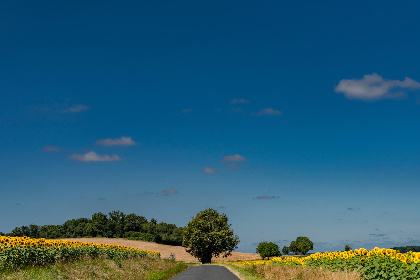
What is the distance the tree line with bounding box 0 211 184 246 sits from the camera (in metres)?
140

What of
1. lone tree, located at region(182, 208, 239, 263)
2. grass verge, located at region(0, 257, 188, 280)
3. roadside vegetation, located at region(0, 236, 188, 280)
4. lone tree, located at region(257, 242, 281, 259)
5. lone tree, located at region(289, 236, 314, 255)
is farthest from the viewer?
lone tree, located at region(289, 236, 314, 255)

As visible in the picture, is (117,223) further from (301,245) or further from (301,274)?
(301,274)

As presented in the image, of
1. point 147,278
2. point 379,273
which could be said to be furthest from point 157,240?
point 379,273

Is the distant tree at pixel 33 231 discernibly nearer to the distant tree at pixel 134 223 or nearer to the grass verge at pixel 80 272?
the distant tree at pixel 134 223

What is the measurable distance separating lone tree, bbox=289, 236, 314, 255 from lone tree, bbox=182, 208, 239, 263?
44.8 m

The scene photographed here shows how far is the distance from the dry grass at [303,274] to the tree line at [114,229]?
11739cm

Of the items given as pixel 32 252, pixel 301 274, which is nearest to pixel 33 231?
pixel 32 252

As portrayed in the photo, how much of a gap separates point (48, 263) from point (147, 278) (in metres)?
5.98

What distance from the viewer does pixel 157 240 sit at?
140125 mm

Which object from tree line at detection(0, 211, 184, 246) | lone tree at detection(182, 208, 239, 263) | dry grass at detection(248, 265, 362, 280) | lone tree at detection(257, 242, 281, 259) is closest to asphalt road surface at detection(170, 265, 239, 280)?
dry grass at detection(248, 265, 362, 280)

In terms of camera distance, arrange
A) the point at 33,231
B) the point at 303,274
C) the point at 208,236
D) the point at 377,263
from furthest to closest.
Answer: the point at 33,231 < the point at 208,236 < the point at 303,274 < the point at 377,263

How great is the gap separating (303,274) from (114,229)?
474 ft

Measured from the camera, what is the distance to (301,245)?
119062 millimetres

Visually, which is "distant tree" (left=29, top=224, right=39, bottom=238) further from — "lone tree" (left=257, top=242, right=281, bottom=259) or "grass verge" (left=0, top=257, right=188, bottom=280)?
"grass verge" (left=0, top=257, right=188, bottom=280)
